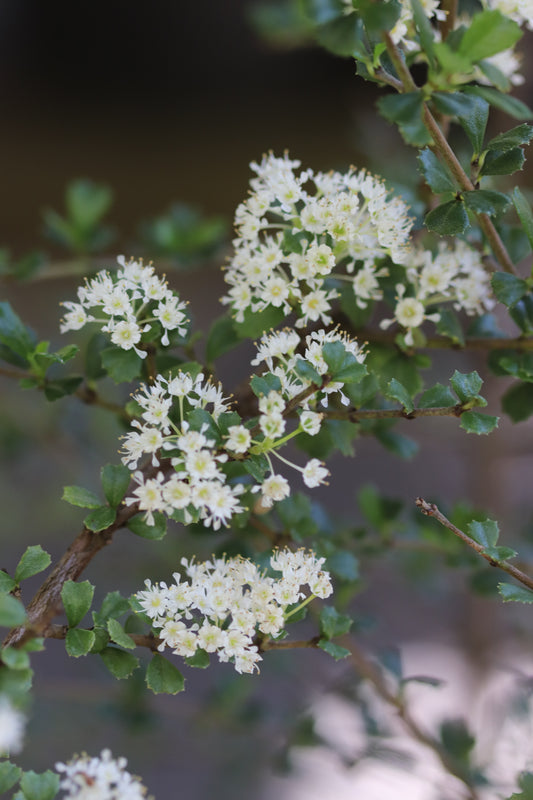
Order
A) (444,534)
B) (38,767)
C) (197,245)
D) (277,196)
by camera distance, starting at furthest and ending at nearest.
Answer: (38,767), (197,245), (444,534), (277,196)

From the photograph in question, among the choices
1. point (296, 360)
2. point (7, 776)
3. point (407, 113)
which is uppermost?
point (407, 113)

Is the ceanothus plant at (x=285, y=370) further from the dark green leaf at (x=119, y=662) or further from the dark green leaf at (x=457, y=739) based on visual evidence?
the dark green leaf at (x=457, y=739)

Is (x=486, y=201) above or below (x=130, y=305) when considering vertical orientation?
above

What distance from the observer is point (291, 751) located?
2.75 feet

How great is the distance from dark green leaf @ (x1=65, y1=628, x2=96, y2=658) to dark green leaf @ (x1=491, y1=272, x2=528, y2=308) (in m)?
0.34

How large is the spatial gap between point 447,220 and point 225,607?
26 centimetres

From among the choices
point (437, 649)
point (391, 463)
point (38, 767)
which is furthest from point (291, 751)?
point (391, 463)

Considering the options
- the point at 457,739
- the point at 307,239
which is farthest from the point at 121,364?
the point at 457,739

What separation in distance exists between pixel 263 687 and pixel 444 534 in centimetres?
85

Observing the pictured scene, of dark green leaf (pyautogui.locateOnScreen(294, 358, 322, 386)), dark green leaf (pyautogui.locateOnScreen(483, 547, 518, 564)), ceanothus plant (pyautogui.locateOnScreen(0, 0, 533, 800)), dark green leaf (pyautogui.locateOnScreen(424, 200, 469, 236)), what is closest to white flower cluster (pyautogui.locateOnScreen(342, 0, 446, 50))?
ceanothus plant (pyautogui.locateOnScreen(0, 0, 533, 800))

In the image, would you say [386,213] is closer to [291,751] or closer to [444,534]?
[444,534]

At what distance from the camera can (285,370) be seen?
43 centimetres

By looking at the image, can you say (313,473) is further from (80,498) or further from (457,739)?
(457,739)

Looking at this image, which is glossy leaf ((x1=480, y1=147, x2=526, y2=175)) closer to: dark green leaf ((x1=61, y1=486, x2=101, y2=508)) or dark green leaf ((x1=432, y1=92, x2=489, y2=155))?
dark green leaf ((x1=432, y1=92, x2=489, y2=155))
